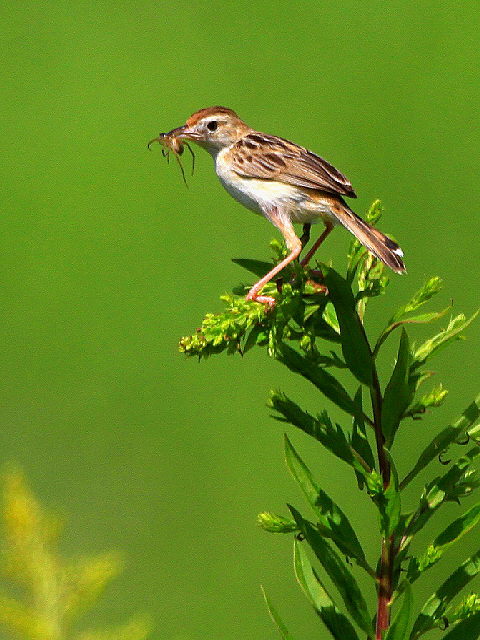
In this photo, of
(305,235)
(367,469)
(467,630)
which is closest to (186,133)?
(305,235)

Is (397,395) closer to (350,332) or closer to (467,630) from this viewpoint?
(350,332)

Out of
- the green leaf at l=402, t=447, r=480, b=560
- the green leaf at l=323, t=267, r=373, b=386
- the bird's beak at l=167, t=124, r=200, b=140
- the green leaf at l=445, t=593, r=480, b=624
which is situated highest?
the bird's beak at l=167, t=124, r=200, b=140

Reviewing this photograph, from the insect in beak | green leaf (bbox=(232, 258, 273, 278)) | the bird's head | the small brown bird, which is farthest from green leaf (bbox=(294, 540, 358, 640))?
the bird's head

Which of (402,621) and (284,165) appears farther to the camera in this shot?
(284,165)

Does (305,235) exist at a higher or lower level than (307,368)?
higher

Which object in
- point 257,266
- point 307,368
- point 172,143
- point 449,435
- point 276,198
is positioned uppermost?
point 172,143

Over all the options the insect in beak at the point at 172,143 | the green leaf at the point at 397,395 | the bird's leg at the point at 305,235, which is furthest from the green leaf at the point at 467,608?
the insect in beak at the point at 172,143

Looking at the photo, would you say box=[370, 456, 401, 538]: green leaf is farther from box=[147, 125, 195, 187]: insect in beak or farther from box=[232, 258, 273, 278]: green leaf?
box=[147, 125, 195, 187]: insect in beak

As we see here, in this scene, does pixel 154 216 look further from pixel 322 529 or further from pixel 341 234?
pixel 322 529

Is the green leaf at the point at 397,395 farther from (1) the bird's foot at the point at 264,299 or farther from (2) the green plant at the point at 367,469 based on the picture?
(1) the bird's foot at the point at 264,299
